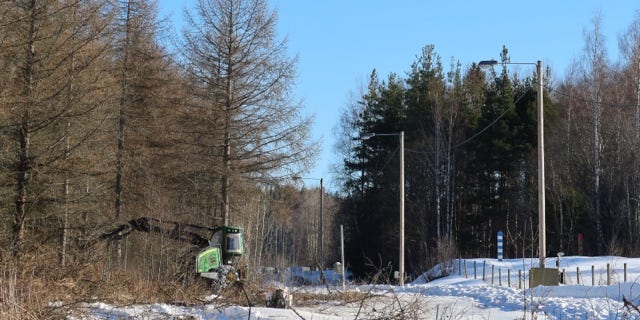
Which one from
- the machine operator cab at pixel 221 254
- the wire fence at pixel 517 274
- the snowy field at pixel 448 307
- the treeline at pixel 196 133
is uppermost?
the treeline at pixel 196 133

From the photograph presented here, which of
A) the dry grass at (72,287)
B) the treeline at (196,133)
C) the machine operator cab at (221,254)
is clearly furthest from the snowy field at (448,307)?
the treeline at (196,133)

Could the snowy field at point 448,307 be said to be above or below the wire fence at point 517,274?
above

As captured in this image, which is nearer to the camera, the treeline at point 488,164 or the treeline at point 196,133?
the treeline at point 196,133

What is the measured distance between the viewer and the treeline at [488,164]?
42844mm

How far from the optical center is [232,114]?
99.3 feet

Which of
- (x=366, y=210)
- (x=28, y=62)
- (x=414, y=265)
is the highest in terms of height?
(x=28, y=62)

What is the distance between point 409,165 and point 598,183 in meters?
14.3

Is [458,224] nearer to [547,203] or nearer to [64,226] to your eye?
[547,203]

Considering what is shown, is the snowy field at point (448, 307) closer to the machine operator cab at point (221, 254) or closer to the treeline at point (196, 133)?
the machine operator cab at point (221, 254)

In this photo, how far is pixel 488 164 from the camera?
49.8 m

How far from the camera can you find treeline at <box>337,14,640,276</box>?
141ft

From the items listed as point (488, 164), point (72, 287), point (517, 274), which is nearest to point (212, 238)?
point (72, 287)

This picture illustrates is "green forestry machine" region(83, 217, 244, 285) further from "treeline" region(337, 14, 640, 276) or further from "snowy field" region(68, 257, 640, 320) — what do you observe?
"treeline" region(337, 14, 640, 276)

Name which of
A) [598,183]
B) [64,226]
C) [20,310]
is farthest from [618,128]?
[20,310]
